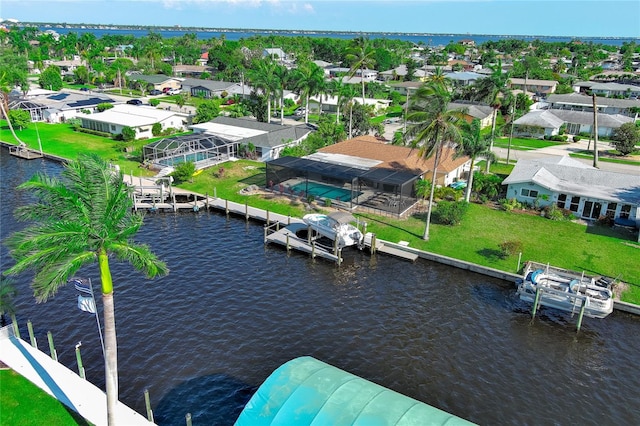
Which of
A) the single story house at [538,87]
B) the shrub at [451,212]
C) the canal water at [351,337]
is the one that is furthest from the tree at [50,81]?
the single story house at [538,87]

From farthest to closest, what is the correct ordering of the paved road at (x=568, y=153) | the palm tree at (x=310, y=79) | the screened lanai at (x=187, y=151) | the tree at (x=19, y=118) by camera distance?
the tree at (x=19, y=118)
the palm tree at (x=310, y=79)
the paved road at (x=568, y=153)
the screened lanai at (x=187, y=151)

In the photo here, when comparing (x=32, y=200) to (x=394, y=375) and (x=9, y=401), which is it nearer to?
(x=9, y=401)

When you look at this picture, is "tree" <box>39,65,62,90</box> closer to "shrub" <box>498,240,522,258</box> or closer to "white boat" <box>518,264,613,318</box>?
→ "shrub" <box>498,240,522,258</box>

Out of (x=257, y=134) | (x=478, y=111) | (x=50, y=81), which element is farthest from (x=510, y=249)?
(x=50, y=81)

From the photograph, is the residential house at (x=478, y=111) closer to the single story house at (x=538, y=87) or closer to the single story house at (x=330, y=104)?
the single story house at (x=330, y=104)

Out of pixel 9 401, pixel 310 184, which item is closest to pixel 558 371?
pixel 9 401

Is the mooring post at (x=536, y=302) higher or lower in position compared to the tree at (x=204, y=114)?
lower
